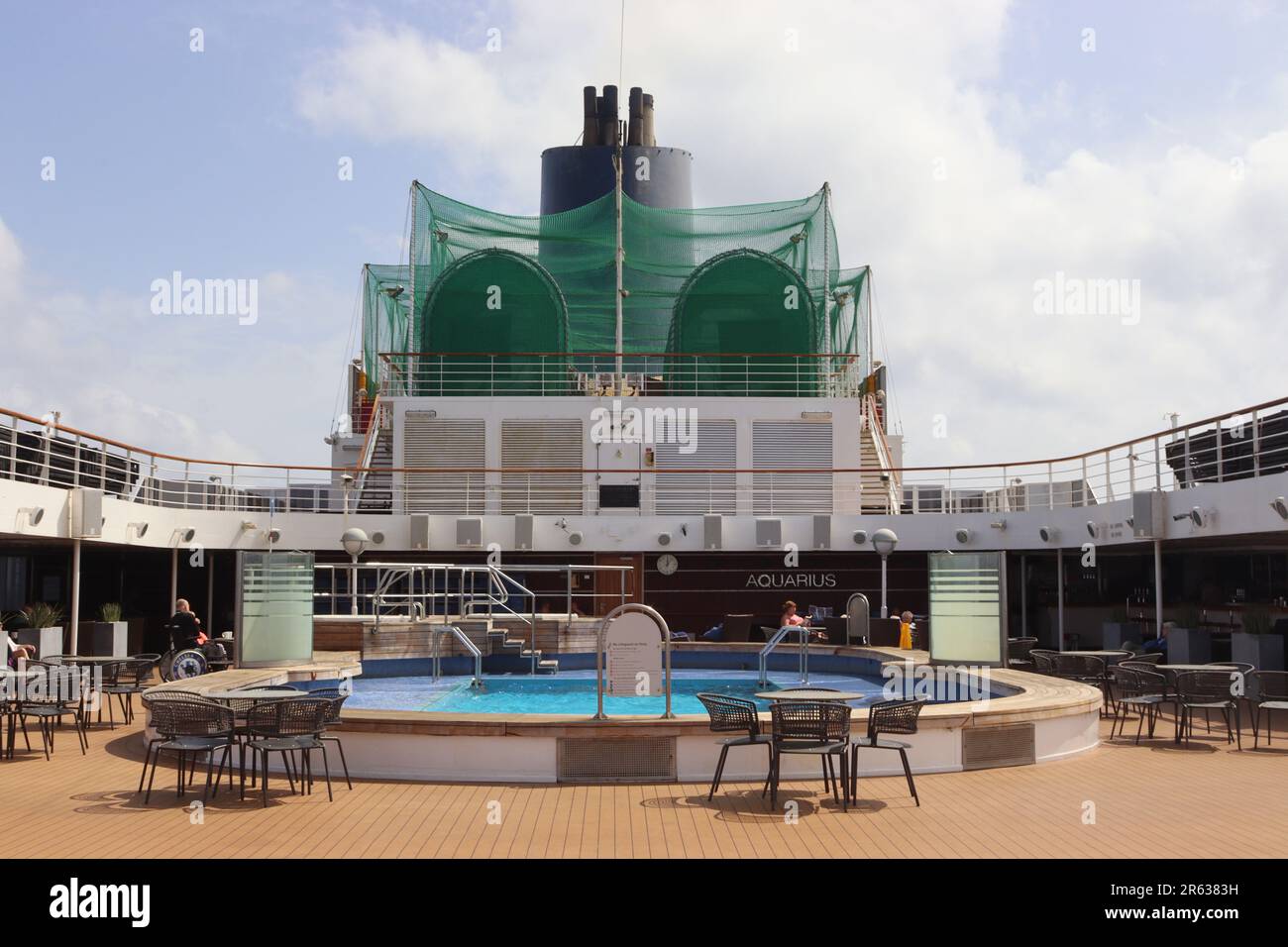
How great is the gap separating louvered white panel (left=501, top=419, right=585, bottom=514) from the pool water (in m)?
6.00

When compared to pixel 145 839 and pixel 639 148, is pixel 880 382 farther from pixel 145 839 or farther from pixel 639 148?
pixel 145 839

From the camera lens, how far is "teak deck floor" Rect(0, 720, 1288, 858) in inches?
250

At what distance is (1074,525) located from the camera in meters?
18.9

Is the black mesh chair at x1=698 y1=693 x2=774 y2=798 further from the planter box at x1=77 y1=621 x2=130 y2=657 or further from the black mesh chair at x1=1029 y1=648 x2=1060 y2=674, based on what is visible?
the planter box at x1=77 y1=621 x2=130 y2=657

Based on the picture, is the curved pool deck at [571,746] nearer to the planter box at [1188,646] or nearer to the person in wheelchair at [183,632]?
the person in wheelchair at [183,632]

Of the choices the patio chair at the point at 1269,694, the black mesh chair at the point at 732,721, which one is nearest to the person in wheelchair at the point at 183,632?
the black mesh chair at the point at 732,721

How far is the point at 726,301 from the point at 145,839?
19515mm

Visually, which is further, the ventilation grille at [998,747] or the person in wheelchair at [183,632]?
the person in wheelchair at [183,632]

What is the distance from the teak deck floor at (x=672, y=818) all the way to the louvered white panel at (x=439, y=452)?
45.0 feet

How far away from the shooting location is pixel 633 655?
28.2 feet

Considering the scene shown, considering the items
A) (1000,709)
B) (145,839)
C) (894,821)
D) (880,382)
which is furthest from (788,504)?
(145,839)

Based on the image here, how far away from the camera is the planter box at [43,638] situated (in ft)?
47.7

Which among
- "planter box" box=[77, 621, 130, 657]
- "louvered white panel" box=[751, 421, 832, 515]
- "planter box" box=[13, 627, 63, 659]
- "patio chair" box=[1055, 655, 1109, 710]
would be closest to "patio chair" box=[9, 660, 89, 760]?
"planter box" box=[13, 627, 63, 659]

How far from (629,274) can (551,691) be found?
1470 centimetres
